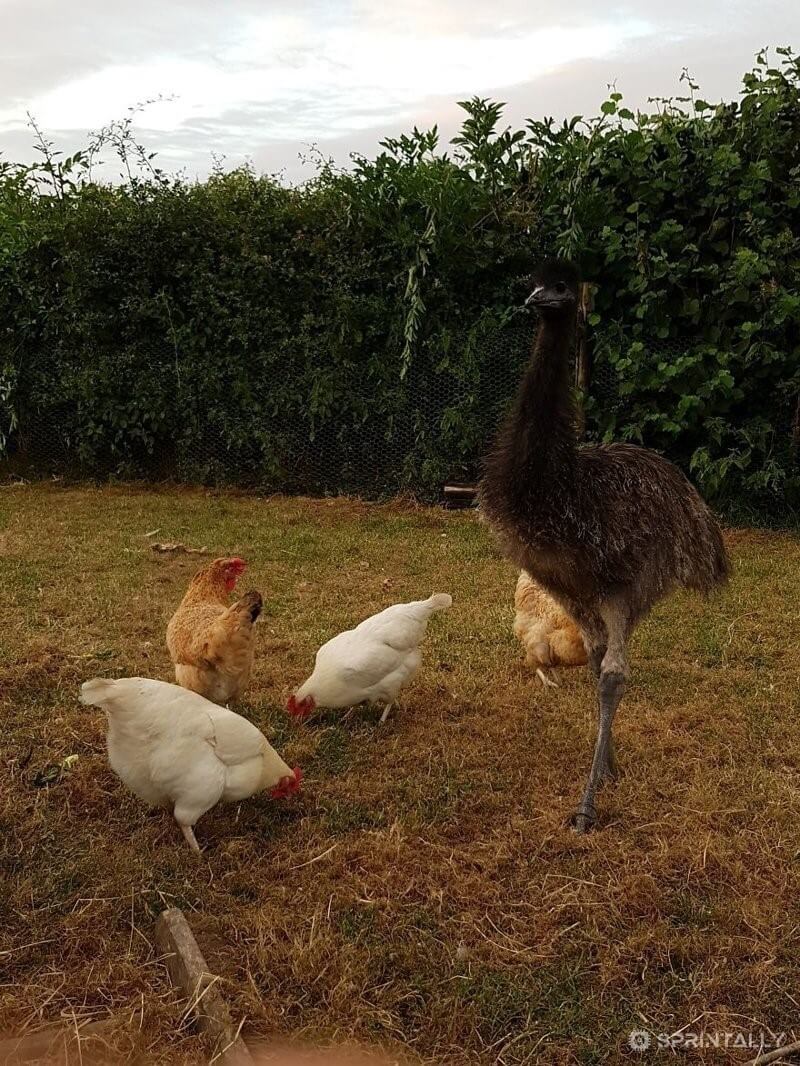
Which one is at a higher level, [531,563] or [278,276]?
[278,276]

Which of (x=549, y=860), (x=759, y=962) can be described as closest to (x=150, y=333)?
(x=549, y=860)

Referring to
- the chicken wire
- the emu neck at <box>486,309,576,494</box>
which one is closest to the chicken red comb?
the emu neck at <box>486,309,576,494</box>

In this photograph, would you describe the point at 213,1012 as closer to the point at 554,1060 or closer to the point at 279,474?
the point at 554,1060

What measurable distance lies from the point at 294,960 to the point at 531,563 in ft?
5.65

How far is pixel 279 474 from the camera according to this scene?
33.0 ft

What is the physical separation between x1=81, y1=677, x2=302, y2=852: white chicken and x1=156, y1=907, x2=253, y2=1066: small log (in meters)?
0.52

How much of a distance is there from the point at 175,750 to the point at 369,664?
118cm

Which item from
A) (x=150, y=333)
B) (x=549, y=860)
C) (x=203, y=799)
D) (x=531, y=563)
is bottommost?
(x=549, y=860)

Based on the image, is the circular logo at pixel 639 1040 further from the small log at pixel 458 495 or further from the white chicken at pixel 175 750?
the small log at pixel 458 495

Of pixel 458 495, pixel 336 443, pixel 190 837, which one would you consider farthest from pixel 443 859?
pixel 336 443

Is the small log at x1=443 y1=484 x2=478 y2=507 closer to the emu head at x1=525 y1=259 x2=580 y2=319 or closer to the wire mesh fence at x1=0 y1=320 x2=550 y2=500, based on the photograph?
the wire mesh fence at x1=0 y1=320 x2=550 y2=500

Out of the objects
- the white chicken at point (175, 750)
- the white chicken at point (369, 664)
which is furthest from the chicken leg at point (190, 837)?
the white chicken at point (369, 664)

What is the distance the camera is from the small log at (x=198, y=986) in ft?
7.27

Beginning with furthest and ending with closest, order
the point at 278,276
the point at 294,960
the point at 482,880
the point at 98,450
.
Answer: the point at 98,450 → the point at 278,276 → the point at 482,880 → the point at 294,960
